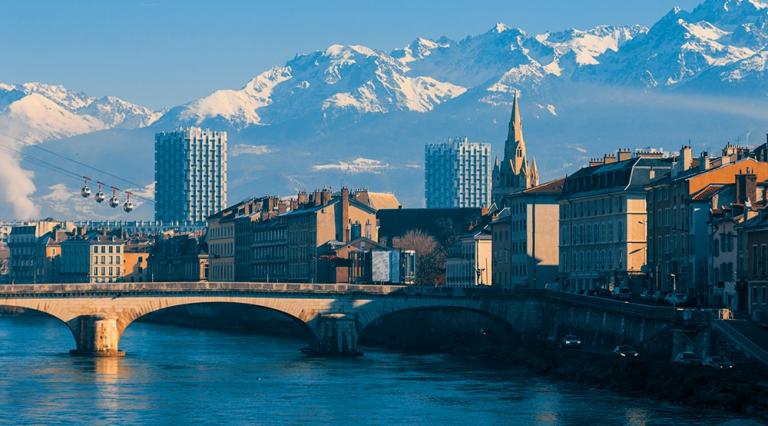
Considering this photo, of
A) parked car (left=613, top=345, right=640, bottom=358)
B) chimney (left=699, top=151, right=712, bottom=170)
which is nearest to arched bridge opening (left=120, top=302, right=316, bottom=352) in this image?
chimney (left=699, top=151, right=712, bottom=170)

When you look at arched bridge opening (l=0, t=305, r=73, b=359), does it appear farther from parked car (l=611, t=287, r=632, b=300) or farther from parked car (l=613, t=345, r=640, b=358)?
parked car (l=613, t=345, r=640, b=358)

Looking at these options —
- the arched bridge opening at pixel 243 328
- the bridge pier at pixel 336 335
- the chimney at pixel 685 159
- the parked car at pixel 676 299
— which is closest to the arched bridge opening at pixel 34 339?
the arched bridge opening at pixel 243 328

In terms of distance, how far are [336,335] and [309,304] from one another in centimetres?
311

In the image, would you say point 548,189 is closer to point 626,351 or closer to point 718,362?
point 626,351

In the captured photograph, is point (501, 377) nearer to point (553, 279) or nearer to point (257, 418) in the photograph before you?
point (257, 418)

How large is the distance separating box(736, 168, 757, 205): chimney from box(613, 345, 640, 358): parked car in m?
13.7

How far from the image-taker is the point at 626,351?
361 feet

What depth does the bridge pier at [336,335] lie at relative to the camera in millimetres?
138125

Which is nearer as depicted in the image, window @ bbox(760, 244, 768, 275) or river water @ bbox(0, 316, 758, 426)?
river water @ bbox(0, 316, 758, 426)

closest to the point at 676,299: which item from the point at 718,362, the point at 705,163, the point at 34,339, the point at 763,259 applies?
the point at 763,259

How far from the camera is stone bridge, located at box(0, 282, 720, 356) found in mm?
133625

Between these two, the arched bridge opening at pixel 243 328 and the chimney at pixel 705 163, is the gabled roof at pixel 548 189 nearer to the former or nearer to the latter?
the arched bridge opening at pixel 243 328

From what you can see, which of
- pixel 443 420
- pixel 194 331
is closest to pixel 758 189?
pixel 443 420

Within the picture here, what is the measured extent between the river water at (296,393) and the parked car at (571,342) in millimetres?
4648
